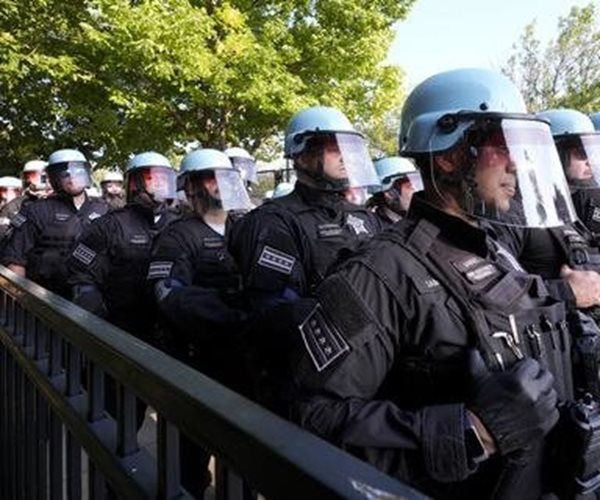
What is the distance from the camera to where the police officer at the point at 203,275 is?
3.90 metres

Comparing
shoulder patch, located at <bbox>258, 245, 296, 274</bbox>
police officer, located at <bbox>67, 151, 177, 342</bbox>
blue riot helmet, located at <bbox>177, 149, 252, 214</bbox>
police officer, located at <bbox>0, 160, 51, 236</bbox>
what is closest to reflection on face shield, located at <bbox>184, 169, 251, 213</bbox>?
blue riot helmet, located at <bbox>177, 149, 252, 214</bbox>

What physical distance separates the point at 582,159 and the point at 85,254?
11.3 feet

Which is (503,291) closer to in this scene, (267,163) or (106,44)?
(106,44)

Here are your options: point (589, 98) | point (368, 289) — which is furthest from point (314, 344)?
point (589, 98)

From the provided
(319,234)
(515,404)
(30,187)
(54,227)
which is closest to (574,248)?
(319,234)

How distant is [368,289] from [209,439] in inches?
31.7

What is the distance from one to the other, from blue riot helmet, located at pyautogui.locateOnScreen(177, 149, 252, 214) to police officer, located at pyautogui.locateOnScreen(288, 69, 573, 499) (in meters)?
2.74

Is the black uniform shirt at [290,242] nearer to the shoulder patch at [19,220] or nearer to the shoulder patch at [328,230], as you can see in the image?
the shoulder patch at [328,230]

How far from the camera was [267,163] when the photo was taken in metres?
19.6

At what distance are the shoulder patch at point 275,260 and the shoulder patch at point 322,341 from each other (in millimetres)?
1298

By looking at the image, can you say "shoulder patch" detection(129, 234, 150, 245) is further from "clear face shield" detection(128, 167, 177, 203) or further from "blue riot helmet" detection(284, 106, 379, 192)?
"blue riot helmet" detection(284, 106, 379, 192)

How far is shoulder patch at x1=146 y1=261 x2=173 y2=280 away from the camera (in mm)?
4234

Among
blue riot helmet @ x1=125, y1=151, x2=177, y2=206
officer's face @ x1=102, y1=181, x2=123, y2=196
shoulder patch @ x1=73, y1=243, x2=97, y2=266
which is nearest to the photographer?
shoulder patch @ x1=73, y1=243, x2=97, y2=266

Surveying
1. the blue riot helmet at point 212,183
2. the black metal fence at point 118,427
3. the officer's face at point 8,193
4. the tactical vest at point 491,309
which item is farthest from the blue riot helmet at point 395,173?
the officer's face at point 8,193
